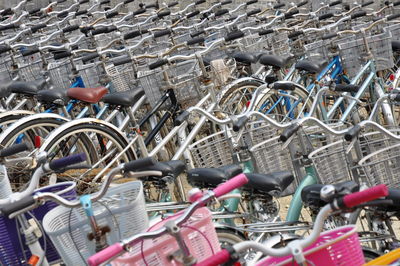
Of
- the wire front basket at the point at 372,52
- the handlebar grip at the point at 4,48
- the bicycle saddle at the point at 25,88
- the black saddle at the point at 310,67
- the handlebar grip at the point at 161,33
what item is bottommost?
the wire front basket at the point at 372,52

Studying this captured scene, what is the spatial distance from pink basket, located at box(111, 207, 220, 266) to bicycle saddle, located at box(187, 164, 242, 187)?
74 cm

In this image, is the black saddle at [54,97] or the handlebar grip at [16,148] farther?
the black saddle at [54,97]

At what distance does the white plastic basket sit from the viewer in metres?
3.54

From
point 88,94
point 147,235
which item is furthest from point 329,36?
point 147,235

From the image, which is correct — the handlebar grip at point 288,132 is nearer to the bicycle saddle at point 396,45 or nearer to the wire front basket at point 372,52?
Answer: the wire front basket at point 372,52

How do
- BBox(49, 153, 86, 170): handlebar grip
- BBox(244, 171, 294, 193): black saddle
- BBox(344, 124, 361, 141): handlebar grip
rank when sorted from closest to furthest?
BBox(49, 153, 86, 170): handlebar grip → BBox(244, 171, 294, 193): black saddle → BBox(344, 124, 361, 141): handlebar grip

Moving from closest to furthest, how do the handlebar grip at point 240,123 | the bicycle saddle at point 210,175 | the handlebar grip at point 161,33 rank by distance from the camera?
the bicycle saddle at point 210,175
the handlebar grip at point 240,123
the handlebar grip at point 161,33

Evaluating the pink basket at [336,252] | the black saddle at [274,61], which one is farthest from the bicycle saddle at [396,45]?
the pink basket at [336,252]

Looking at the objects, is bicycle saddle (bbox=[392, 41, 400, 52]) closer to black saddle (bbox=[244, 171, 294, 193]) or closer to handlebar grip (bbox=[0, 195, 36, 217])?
black saddle (bbox=[244, 171, 294, 193])

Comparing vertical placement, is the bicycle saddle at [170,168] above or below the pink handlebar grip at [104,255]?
below

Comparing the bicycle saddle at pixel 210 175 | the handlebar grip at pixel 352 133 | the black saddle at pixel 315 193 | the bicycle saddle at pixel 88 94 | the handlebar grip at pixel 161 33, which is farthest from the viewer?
the handlebar grip at pixel 161 33

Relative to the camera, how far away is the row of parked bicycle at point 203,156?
315 cm

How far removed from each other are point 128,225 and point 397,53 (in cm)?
539

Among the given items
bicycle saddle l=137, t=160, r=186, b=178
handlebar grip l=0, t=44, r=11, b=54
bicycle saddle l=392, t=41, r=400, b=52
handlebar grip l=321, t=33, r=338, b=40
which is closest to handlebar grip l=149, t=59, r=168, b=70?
bicycle saddle l=137, t=160, r=186, b=178
